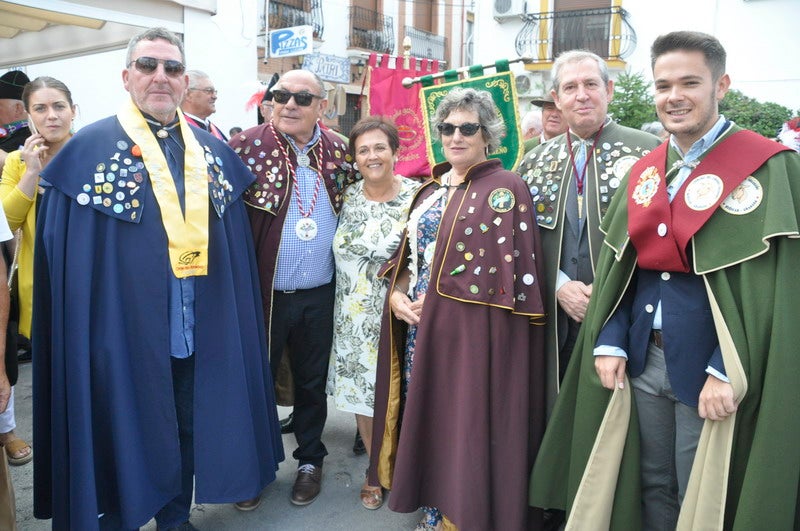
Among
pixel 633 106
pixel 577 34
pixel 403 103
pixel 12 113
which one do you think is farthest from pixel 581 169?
pixel 577 34

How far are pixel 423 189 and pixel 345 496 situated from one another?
1728 millimetres

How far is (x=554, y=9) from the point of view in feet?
45.8

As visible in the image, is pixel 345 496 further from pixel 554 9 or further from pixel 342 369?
pixel 554 9

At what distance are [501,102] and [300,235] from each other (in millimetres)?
1309

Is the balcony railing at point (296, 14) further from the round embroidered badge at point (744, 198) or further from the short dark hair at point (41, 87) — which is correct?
the round embroidered badge at point (744, 198)

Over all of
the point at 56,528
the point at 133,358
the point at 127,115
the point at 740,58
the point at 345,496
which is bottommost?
the point at 345,496

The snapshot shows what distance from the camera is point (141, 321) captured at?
251 centimetres

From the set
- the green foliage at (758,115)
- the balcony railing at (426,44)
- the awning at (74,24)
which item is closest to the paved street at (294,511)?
the awning at (74,24)

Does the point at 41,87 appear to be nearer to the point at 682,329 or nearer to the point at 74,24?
the point at 74,24

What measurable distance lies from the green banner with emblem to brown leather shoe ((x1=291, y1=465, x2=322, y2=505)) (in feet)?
5.94

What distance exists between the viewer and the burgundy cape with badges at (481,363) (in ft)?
8.37

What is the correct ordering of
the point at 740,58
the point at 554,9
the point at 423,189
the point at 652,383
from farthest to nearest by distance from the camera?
the point at 554,9 < the point at 740,58 < the point at 423,189 < the point at 652,383

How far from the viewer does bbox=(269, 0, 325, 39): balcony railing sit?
626 inches

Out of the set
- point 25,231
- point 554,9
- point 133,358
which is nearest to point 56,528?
point 133,358
